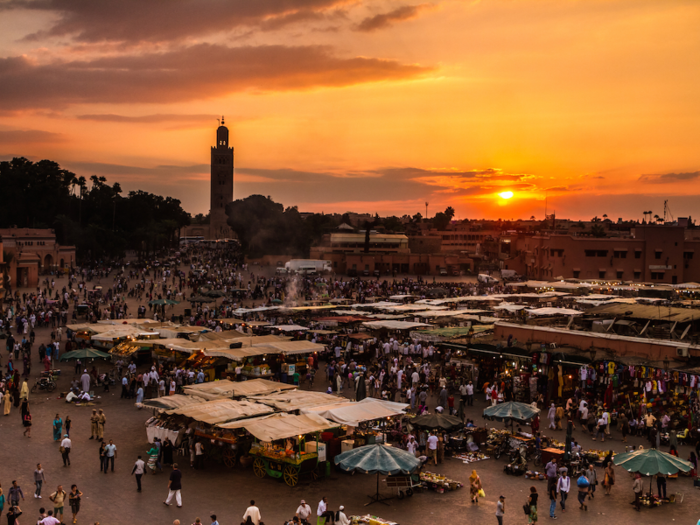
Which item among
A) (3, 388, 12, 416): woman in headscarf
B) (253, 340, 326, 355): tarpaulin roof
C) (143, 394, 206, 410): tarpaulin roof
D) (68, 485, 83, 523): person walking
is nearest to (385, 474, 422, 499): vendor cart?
(143, 394, 206, 410): tarpaulin roof

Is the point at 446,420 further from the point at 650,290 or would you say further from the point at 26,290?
the point at 26,290

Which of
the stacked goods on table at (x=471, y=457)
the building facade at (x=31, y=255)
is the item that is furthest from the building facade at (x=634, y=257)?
the stacked goods on table at (x=471, y=457)

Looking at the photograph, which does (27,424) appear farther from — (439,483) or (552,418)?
(552,418)

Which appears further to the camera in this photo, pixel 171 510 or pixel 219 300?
pixel 219 300

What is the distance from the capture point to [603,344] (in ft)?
79.3

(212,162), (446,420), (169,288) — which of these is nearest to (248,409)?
(446,420)

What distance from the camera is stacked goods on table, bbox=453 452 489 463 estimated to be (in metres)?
18.0

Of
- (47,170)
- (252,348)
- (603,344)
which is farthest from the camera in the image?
(47,170)

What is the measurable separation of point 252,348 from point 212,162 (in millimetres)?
146412

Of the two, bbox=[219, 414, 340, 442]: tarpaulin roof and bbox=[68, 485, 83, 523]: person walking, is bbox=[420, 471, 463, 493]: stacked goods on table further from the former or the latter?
bbox=[68, 485, 83, 523]: person walking

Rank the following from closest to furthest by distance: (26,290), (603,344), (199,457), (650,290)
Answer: (199,457) → (603,344) → (650,290) → (26,290)

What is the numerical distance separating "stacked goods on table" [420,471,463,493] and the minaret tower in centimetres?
15339

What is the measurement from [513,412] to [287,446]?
21.1 ft

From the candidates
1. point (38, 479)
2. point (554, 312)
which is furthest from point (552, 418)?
point (38, 479)
